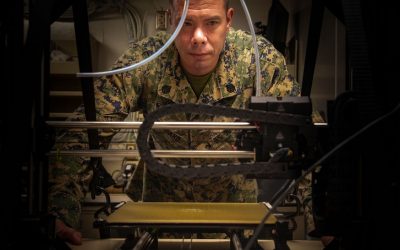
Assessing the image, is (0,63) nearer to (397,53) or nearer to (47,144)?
(47,144)

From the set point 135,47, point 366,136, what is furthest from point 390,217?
point 135,47

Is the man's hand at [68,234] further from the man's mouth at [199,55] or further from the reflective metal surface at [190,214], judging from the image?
the man's mouth at [199,55]

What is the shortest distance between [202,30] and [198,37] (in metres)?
0.03

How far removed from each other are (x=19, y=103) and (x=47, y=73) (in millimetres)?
187

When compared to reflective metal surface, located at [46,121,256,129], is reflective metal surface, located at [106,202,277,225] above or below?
below

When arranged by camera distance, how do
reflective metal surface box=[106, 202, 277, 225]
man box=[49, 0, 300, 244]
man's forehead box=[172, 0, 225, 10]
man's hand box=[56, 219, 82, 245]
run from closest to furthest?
reflective metal surface box=[106, 202, 277, 225]
man's hand box=[56, 219, 82, 245]
man's forehead box=[172, 0, 225, 10]
man box=[49, 0, 300, 244]

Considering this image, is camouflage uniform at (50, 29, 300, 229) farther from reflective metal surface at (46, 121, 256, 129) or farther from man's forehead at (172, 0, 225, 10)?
reflective metal surface at (46, 121, 256, 129)

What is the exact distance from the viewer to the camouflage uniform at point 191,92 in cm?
149

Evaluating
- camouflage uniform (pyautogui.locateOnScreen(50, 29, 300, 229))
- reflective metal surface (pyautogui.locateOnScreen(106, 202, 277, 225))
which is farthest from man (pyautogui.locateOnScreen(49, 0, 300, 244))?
reflective metal surface (pyautogui.locateOnScreen(106, 202, 277, 225))

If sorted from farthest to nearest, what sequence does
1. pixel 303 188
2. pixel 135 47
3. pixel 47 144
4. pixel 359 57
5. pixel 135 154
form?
pixel 135 47
pixel 303 188
pixel 135 154
pixel 47 144
pixel 359 57

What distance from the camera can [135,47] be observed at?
1.61 m

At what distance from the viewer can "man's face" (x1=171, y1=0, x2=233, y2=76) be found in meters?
1.30

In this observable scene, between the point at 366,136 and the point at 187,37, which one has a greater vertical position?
the point at 187,37

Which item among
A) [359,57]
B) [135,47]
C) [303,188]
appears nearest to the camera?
[359,57]
